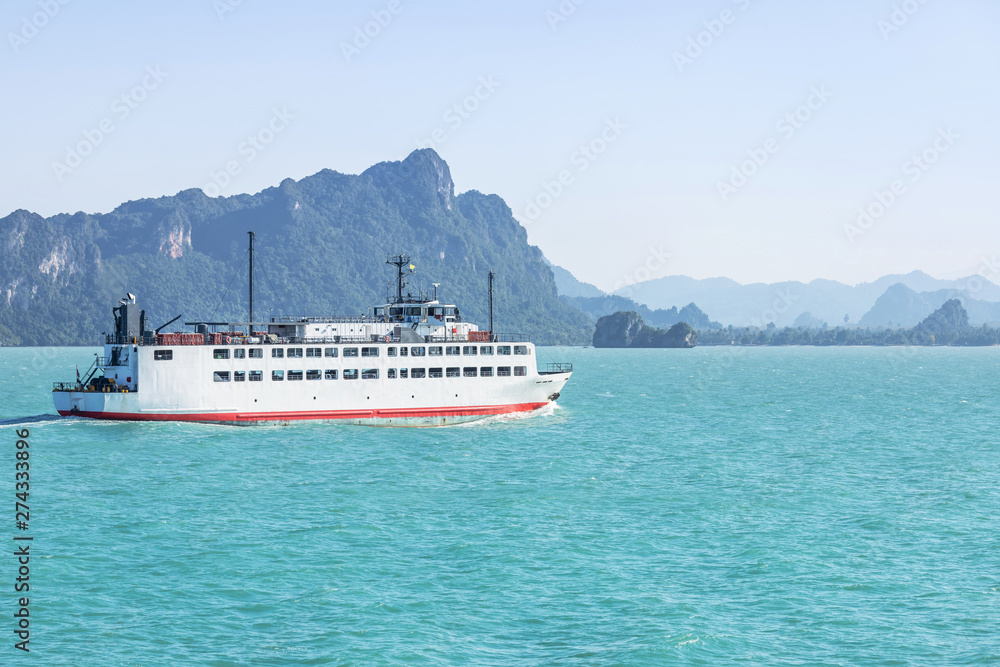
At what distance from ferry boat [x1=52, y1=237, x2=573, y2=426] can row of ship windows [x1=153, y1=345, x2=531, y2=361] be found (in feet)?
0.23

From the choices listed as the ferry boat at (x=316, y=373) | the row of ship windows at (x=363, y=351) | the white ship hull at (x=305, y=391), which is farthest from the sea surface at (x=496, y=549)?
the row of ship windows at (x=363, y=351)

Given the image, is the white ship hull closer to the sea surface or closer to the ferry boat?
the ferry boat

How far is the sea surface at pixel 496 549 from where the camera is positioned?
22.3 m

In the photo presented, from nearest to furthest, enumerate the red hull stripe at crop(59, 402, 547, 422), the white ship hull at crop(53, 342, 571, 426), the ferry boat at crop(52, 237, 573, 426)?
the white ship hull at crop(53, 342, 571, 426) < the red hull stripe at crop(59, 402, 547, 422) < the ferry boat at crop(52, 237, 573, 426)

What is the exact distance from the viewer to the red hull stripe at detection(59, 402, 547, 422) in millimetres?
57422

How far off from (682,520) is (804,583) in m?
8.14

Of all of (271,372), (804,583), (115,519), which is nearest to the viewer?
(804,583)

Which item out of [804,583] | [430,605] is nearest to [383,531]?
[430,605]

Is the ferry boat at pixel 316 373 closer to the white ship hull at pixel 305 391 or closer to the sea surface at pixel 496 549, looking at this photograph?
the white ship hull at pixel 305 391

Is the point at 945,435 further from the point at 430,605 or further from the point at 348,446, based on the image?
the point at 430,605

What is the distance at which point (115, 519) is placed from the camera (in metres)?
33.9

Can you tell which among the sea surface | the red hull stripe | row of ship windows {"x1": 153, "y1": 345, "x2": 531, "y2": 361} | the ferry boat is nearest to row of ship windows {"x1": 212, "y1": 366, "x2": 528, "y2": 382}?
the ferry boat

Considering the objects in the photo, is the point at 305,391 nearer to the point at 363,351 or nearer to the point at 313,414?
the point at 313,414

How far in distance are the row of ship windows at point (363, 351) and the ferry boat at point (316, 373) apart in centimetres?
7
